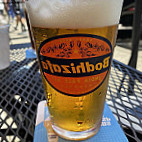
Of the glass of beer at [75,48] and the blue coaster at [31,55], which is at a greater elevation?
the glass of beer at [75,48]

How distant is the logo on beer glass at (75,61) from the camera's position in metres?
0.31

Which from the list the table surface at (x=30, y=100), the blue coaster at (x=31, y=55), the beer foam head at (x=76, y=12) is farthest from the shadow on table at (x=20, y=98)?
the beer foam head at (x=76, y=12)

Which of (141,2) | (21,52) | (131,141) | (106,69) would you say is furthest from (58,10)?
(21,52)

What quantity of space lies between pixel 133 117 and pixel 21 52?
1.05 metres

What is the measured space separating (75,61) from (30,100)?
41 cm

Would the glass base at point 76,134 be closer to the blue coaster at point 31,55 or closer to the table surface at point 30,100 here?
the table surface at point 30,100

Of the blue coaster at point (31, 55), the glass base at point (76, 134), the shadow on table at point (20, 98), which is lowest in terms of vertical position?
the shadow on table at point (20, 98)

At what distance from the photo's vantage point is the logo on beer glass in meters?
0.31

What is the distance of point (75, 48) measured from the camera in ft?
1.03

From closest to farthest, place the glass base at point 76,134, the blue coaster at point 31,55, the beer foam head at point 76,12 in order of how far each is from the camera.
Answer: the beer foam head at point 76,12
the glass base at point 76,134
the blue coaster at point 31,55

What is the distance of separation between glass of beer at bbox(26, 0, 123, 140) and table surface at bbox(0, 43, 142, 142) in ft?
0.62

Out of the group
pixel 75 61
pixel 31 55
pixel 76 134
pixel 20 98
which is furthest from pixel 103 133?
pixel 31 55

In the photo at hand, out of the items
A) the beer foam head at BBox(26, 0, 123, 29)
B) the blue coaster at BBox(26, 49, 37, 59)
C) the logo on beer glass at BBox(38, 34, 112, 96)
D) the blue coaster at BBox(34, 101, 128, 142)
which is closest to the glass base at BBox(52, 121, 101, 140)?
the blue coaster at BBox(34, 101, 128, 142)

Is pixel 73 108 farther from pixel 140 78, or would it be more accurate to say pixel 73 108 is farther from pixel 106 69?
pixel 140 78
